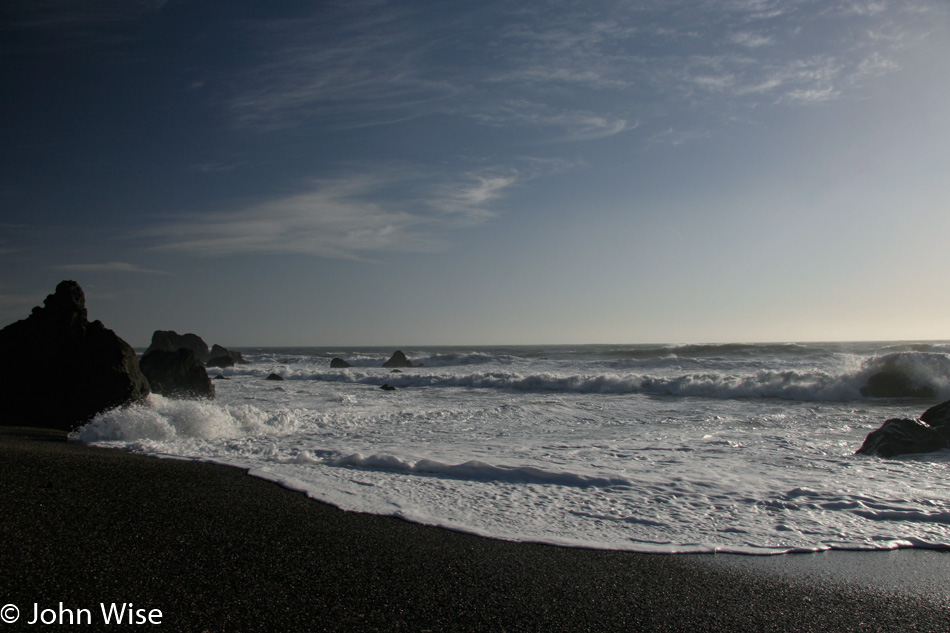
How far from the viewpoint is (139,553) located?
125 inches

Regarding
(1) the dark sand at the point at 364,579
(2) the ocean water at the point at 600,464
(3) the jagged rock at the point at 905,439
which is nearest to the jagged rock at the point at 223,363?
(2) the ocean water at the point at 600,464

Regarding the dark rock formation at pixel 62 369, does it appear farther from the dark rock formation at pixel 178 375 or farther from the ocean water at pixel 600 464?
the dark rock formation at pixel 178 375

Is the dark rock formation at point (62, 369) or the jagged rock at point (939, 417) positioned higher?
the dark rock formation at point (62, 369)

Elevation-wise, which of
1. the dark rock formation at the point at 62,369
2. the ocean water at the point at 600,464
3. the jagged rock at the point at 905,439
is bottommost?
the ocean water at the point at 600,464

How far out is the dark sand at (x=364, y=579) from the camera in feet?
8.55

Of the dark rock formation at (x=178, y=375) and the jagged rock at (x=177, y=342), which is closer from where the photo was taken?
the dark rock formation at (x=178, y=375)

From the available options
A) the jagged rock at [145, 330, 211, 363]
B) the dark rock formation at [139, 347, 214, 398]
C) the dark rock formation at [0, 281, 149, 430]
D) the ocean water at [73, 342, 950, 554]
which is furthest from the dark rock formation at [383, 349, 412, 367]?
the dark rock formation at [0, 281, 149, 430]

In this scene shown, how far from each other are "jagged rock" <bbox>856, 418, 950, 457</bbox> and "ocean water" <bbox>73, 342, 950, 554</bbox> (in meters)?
0.21

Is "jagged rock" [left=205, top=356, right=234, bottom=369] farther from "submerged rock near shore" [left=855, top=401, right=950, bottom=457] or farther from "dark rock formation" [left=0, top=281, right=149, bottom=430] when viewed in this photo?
"submerged rock near shore" [left=855, top=401, right=950, bottom=457]

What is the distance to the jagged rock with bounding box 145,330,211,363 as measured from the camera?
38625 millimetres

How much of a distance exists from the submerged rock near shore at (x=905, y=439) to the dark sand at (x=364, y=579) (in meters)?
3.90

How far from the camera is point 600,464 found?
6.52 meters

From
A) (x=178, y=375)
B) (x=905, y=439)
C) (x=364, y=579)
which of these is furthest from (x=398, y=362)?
(x=364, y=579)

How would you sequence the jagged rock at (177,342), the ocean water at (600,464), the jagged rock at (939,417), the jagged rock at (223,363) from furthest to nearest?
the jagged rock at (177,342) < the jagged rock at (223,363) < the jagged rock at (939,417) < the ocean water at (600,464)
